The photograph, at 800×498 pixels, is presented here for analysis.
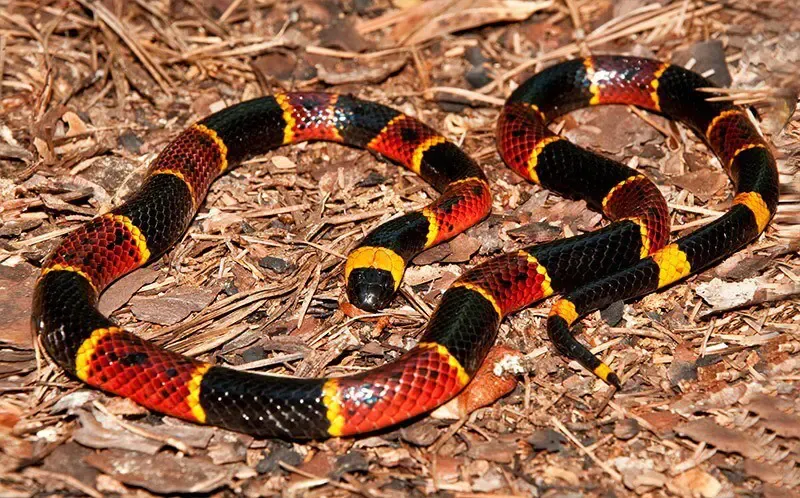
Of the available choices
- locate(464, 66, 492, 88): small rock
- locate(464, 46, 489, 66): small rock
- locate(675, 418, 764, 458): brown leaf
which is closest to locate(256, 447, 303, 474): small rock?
locate(675, 418, 764, 458): brown leaf

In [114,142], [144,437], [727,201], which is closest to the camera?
[144,437]

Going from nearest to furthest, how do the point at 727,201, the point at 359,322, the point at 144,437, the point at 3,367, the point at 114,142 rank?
the point at 144,437, the point at 3,367, the point at 359,322, the point at 727,201, the point at 114,142

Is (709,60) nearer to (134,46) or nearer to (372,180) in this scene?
(372,180)

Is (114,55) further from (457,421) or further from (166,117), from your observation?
(457,421)

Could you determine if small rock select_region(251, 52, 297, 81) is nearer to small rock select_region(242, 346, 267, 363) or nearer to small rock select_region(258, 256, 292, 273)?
small rock select_region(258, 256, 292, 273)

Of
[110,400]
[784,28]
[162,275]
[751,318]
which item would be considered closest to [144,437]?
[110,400]

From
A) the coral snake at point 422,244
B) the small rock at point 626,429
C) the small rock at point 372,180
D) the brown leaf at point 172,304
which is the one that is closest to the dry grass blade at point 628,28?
the coral snake at point 422,244

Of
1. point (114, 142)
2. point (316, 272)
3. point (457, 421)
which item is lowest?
point (457, 421)
